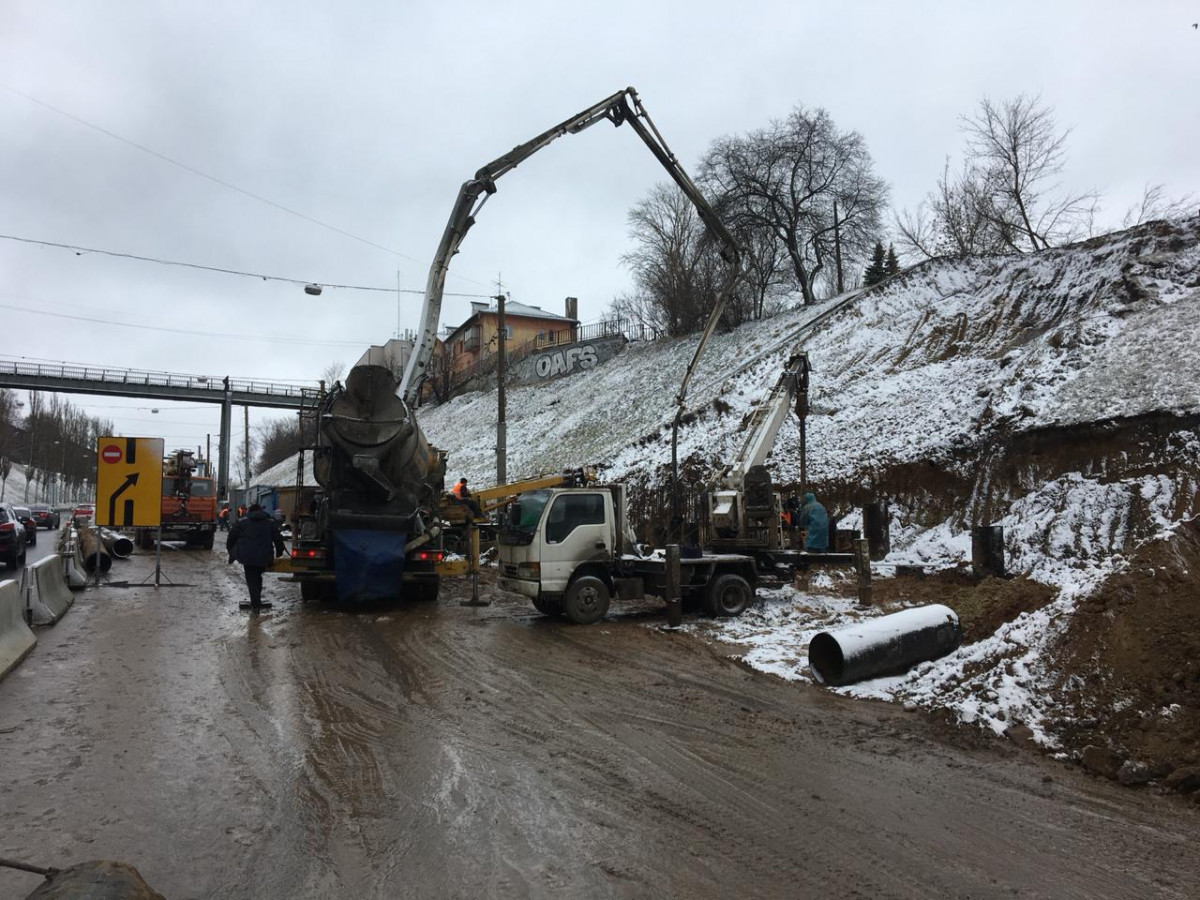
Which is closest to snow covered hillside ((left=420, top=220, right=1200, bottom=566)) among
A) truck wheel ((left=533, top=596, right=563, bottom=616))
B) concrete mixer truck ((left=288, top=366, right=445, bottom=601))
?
truck wheel ((left=533, top=596, right=563, bottom=616))

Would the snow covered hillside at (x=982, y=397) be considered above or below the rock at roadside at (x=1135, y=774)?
above

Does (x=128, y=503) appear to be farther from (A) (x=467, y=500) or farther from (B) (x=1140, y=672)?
(B) (x=1140, y=672)

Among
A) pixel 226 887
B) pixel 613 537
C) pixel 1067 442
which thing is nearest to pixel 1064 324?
pixel 1067 442

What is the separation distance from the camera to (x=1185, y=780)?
5.08 meters

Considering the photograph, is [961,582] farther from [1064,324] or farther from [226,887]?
[226,887]

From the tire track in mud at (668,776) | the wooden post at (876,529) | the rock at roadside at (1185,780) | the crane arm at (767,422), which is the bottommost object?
the tire track in mud at (668,776)

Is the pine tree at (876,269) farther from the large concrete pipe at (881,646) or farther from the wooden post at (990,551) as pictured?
the large concrete pipe at (881,646)

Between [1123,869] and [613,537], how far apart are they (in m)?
8.69

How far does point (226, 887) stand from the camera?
384 cm

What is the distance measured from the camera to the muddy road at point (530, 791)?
13.2 feet

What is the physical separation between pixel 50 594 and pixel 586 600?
8.39 metres

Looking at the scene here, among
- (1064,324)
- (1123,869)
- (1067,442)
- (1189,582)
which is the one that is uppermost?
(1064,324)

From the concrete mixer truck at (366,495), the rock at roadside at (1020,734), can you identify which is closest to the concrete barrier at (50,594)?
the concrete mixer truck at (366,495)

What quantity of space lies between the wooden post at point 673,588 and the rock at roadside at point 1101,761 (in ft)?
21.0
